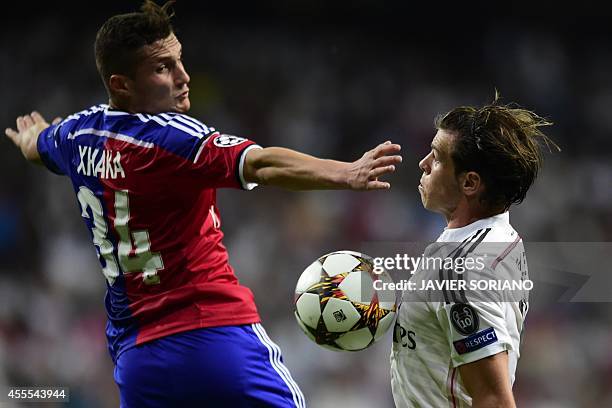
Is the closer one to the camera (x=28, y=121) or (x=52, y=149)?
(x=52, y=149)

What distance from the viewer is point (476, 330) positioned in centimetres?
277

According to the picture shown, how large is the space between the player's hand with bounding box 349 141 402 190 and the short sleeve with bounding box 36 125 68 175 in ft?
5.48

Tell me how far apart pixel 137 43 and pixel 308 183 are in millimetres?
1110

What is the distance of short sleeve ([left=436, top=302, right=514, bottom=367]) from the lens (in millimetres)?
2750

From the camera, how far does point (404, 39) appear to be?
1055cm

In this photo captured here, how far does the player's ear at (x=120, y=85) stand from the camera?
367 cm

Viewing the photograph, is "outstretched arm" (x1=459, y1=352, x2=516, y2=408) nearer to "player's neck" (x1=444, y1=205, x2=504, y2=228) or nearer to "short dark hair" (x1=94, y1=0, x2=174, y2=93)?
"player's neck" (x1=444, y1=205, x2=504, y2=228)

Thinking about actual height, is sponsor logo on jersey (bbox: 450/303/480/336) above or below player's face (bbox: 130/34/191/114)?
below

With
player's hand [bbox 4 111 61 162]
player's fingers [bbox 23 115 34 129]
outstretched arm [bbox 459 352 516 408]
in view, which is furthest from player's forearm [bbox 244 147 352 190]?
player's fingers [bbox 23 115 34 129]

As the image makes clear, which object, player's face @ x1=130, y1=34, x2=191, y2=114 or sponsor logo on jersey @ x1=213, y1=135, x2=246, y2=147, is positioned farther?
player's face @ x1=130, y1=34, x2=191, y2=114

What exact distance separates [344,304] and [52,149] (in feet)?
5.58

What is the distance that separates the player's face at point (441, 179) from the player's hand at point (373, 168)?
11.2 inches

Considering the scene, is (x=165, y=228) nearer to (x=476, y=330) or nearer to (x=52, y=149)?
(x=52, y=149)

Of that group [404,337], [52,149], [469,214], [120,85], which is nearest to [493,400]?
[404,337]
